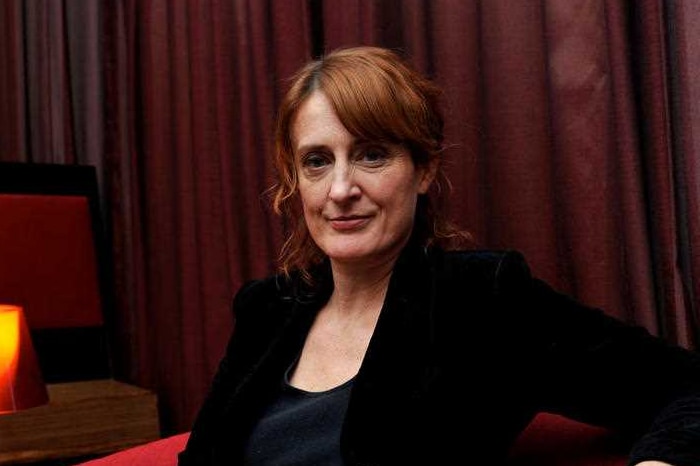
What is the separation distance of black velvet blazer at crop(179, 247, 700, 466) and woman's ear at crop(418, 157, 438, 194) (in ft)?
0.34

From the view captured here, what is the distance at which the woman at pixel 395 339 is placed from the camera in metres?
1.02

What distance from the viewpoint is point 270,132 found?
2117 mm

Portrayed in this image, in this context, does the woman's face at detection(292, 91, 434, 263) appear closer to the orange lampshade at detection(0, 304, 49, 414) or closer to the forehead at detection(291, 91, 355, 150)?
the forehead at detection(291, 91, 355, 150)

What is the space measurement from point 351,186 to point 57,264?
1.55m

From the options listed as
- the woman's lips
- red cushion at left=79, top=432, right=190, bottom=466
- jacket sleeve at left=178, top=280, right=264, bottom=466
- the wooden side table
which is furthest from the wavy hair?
the wooden side table

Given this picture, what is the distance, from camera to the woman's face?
1.20m

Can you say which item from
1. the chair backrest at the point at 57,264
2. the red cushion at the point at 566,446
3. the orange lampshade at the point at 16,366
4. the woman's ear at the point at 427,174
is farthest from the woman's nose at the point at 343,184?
the chair backrest at the point at 57,264

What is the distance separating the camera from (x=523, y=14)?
1.55 m

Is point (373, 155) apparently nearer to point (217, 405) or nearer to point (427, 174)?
point (427, 174)

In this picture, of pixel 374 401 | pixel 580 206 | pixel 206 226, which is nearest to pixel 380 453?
pixel 374 401

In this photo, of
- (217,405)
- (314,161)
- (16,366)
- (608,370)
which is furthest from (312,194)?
(16,366)

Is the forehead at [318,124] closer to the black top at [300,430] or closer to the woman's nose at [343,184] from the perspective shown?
the woman's nose at [343,184]

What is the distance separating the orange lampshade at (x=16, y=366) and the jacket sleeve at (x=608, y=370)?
99 cm

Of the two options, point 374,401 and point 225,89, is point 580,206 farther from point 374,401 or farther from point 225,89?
point 225,89
